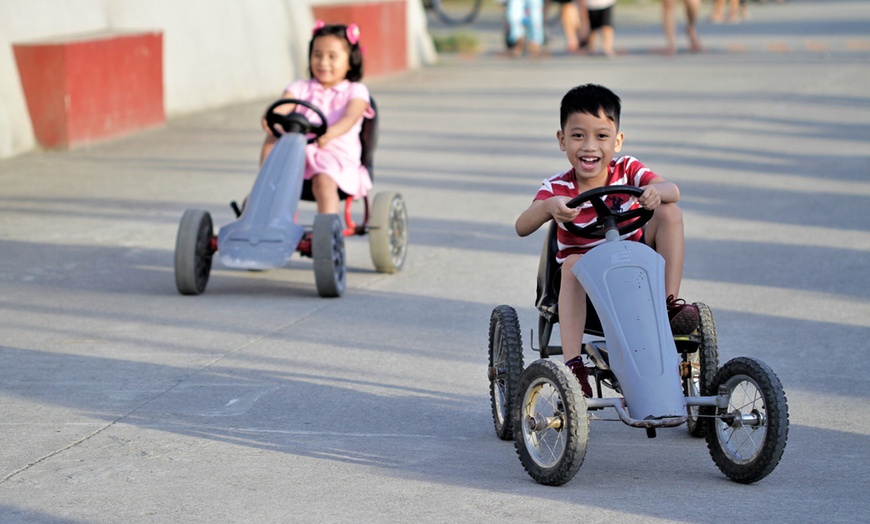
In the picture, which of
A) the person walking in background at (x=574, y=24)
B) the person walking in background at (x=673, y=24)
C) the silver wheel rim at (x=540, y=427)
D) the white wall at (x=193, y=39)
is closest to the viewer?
the silver wheel rim at (x=540, y=427)

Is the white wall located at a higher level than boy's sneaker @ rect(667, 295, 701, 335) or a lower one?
higher

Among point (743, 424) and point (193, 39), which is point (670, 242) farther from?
point (193, 39)

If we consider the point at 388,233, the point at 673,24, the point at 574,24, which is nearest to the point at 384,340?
the point at 388,233

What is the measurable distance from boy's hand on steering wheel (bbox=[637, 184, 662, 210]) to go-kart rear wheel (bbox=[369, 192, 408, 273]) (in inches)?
131

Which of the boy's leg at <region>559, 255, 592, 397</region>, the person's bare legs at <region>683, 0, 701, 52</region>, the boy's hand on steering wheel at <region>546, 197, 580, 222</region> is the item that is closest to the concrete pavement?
the boy's leg at <region>559, 255, 592, 397</region>

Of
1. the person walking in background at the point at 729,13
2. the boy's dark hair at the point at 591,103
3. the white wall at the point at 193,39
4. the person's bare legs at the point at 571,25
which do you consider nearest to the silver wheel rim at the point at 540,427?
the boy's dark hair at the point at 591,103

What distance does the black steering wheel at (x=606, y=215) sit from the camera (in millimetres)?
4633

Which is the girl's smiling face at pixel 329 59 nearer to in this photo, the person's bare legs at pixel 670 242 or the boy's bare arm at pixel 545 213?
the boy's bare arm at pixel 545 213

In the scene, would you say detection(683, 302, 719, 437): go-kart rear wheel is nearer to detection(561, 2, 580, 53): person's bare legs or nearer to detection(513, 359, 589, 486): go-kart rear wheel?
detection(513, 359, 589, 486): go-kart rear wheel

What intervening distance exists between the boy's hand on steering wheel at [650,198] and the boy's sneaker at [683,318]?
34cm

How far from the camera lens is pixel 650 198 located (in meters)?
4.64

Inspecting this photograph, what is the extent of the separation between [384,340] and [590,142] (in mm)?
1945

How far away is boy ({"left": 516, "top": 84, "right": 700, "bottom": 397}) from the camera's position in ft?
15.5

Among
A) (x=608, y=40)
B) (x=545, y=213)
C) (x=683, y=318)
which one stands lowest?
(x=683, y=318)
